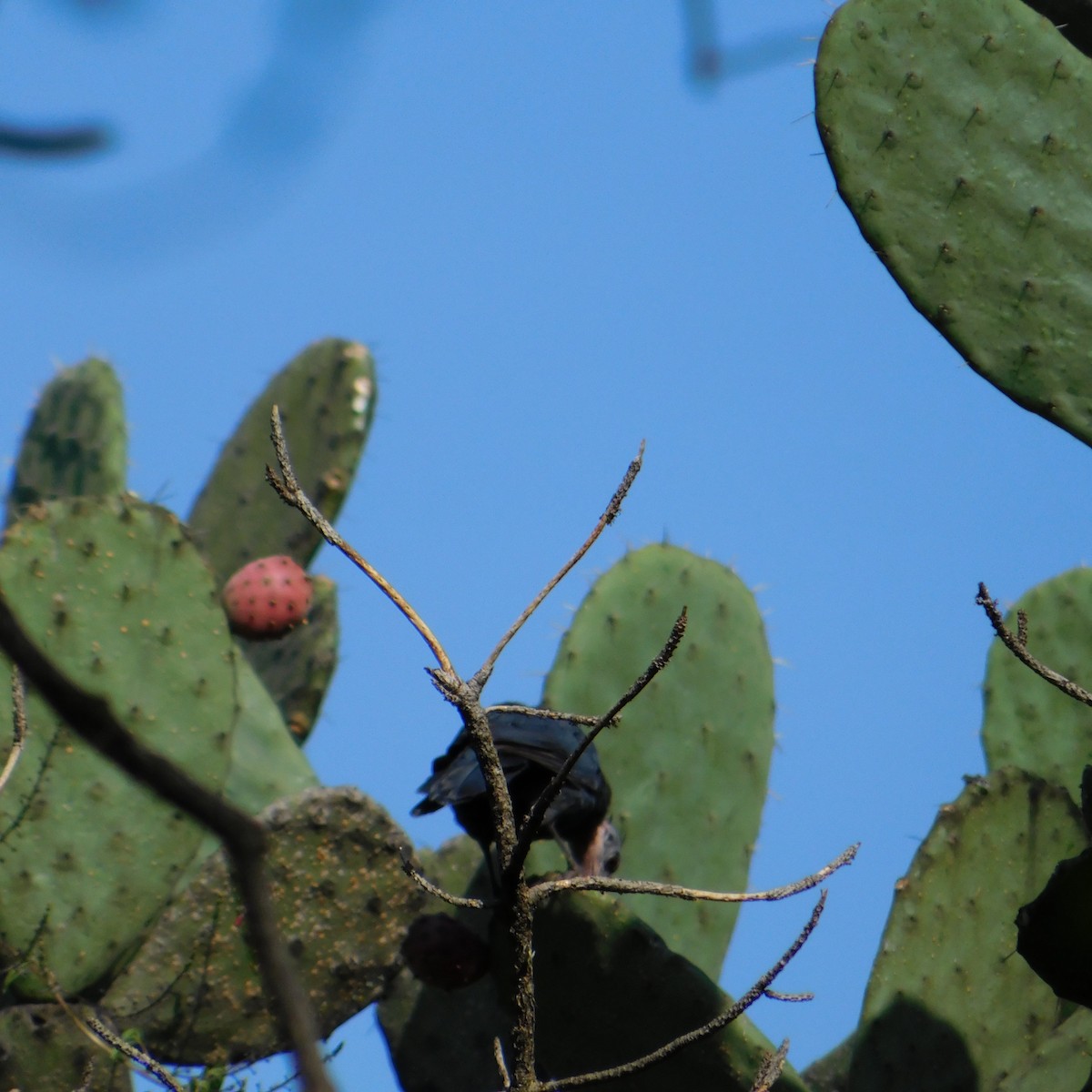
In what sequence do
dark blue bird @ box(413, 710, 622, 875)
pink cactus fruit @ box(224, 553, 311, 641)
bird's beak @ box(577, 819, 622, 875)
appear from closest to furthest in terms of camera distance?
dark blue bird @ box(413, 710, 622, 875) → bird's beak @ box(577, 819, 622, 875) → pink cactus fruit @ box(224, 553, 311, 641)

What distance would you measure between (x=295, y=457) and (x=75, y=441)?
0.50 meters

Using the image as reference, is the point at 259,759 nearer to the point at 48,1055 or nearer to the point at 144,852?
the point at 144,852

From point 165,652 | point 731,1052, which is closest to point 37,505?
point 165,652

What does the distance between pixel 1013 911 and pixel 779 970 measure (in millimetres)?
931

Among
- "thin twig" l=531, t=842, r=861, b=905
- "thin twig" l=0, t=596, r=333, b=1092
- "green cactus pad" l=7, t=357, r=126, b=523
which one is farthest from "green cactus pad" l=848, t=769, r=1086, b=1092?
"green cactus pad" l=7, t=357, r=126, b=523

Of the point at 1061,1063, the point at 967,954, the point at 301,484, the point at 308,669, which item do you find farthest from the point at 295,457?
the point at 1061,1063

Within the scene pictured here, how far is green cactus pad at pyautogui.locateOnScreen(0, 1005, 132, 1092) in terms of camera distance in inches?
81.7

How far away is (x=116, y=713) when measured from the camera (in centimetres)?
229

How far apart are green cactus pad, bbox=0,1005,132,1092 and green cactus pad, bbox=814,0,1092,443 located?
152 cm

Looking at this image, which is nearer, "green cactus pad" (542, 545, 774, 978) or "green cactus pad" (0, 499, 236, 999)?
"green cactus pad" (0, 499, 236, 999)

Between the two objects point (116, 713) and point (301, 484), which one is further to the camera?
point (301, 484)

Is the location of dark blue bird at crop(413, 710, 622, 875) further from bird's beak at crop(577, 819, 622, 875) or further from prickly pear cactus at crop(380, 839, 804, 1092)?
prickly pear cactus at crop(380, 839, 804, 1092)

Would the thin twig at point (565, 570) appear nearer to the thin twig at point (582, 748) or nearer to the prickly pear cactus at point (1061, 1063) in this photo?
the thin twig at point (582, 748)

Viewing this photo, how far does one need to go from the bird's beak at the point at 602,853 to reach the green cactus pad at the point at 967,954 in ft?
1.77
